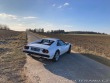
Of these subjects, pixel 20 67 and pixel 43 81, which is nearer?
pixel 43 81

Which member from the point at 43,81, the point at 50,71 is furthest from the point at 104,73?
the point at 43,81

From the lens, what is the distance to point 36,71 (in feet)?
24.7

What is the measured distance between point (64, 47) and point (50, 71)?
417 centimetres

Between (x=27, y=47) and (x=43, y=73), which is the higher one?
(x=27, y=47)

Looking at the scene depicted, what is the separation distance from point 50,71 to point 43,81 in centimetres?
146

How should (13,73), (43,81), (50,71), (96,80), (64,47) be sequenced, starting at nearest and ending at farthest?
(43,81)
(96,80)
(13,73)
(50,71)
(64,47)

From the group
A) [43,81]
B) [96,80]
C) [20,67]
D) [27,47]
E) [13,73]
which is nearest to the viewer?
[43,81]

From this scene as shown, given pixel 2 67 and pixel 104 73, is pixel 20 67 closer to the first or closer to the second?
pixel 2 67

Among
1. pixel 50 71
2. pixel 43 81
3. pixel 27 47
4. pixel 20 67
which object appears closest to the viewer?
pixel 43 81

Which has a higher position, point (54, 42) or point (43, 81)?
point (54, 42)

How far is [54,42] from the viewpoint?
10117mm

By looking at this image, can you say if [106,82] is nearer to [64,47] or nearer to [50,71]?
[50,71]

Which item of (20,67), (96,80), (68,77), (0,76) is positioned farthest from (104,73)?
(0,76)

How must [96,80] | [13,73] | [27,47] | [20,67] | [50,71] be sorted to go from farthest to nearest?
[27,47] → [20,67] → [50,71] → [13,73] → [96,80]
